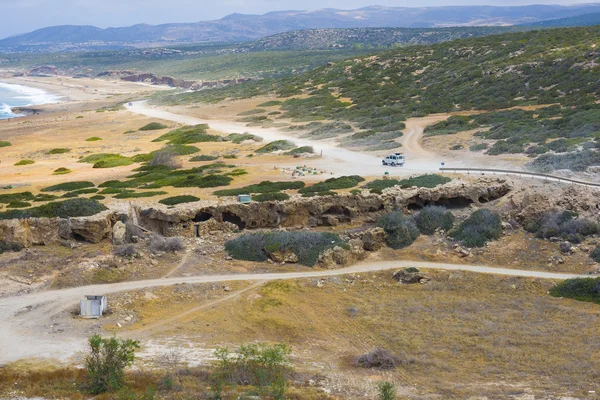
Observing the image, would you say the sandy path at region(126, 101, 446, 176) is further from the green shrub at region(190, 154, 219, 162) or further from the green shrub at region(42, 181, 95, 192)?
the green shrub at region(42, 181, 95, 192)

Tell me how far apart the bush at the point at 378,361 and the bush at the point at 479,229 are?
12746 millimetres

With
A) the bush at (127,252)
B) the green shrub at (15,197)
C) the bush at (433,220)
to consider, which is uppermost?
the green shrub at (15,197)

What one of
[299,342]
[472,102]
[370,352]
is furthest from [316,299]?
[472,102]

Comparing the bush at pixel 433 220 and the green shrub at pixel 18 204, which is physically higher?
the green shrub at pixel 18 204

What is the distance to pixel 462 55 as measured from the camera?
3583 inches

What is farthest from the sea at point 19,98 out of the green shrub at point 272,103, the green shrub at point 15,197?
the green shrub at point 15,197

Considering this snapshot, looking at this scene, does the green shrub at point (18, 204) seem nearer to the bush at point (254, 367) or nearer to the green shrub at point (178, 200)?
the green shrub at point (178, 200)

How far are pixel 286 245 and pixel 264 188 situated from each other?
8217 millimetres

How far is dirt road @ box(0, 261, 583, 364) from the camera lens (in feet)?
66.6

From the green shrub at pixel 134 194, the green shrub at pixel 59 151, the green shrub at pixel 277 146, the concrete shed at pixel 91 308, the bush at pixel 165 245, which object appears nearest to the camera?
the concrete shed at pixel 91 308

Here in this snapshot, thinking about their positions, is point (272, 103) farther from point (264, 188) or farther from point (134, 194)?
point (134, 194)

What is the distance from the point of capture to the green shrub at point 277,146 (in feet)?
179

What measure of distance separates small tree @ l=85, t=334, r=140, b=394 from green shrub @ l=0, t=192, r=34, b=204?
19.7 meters

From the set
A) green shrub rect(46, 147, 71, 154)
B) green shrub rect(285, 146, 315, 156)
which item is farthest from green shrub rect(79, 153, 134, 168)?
green shrub rect(285, 146, 315, 156)
